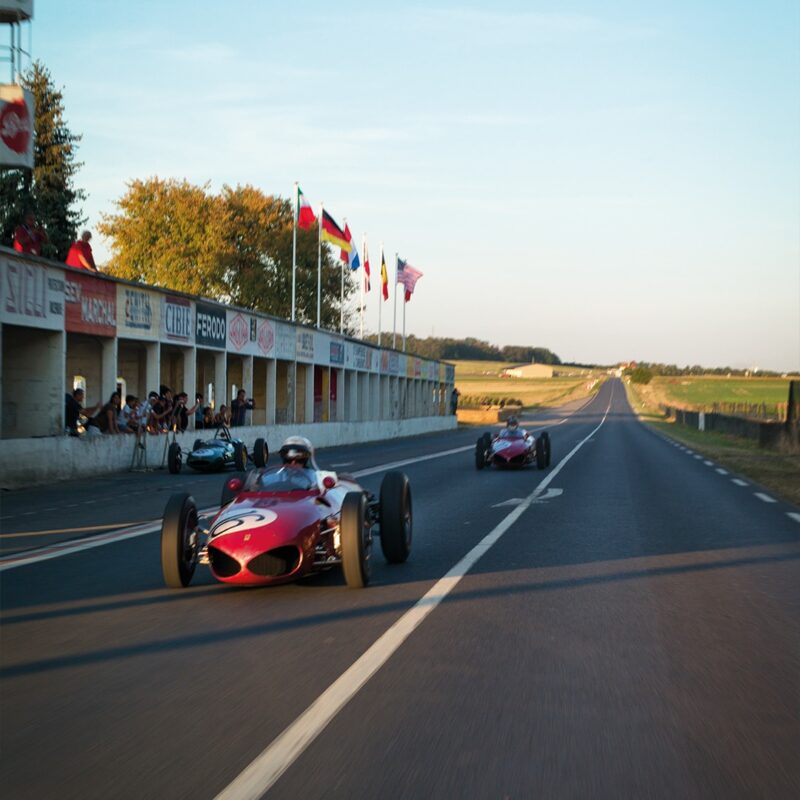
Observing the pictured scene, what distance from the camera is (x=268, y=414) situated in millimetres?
42625

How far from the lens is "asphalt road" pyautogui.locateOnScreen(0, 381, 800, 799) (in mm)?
4656

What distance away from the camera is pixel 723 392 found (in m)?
151

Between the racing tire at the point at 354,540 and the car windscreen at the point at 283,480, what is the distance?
783 mm

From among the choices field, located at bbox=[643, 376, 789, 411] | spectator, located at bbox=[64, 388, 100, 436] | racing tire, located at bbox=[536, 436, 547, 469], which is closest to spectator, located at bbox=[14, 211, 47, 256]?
spectator, located at bbox=[64, 388, 100, 436]

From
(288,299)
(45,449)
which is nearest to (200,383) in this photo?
(45,449)

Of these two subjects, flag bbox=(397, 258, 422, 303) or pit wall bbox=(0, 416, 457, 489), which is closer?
pit wall bbox=(0, 416, 457, 489)

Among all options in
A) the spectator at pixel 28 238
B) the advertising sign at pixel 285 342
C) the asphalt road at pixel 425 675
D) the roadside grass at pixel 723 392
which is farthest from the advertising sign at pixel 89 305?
the roadside grass at pixel 723 392

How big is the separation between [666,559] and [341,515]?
3910 mm

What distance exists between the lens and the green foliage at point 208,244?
75250 mm

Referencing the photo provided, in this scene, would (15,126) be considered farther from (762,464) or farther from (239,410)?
(762,464)

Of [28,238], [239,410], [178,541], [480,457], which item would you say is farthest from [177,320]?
[178,541]

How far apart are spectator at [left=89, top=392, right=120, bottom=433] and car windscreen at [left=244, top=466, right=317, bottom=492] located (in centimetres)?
1677

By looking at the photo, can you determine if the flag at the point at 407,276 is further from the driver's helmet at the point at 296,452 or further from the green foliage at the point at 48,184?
the driver's helmet at the point at 296,452

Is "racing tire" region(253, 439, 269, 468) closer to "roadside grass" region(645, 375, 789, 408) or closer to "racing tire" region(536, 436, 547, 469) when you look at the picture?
"racing tire" region(536, 436, 547, 469)
